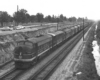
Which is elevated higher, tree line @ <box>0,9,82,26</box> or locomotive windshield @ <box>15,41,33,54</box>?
tree line @ <box>0,9,82,26</box>

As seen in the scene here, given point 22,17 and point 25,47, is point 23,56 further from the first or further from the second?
point 22,17

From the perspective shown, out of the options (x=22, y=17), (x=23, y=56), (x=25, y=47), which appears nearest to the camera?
(x=23, y=56)

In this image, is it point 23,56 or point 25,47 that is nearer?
point 23,56

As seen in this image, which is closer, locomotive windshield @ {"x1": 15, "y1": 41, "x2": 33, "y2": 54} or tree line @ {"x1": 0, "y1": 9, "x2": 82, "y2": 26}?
locomotive windshield @ {"x1": 15, "y1": 41, "x2": 33, "y2": 54}

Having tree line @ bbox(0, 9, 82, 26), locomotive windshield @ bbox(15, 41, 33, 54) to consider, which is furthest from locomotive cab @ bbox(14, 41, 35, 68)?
tree line @ bbox(0, 9, 82, 26)

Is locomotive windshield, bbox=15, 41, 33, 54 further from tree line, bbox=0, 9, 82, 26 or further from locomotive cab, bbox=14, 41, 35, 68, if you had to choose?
tree line, bbox=0, 9, 82, 26

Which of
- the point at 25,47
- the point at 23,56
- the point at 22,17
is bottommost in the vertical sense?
the point at 23,56

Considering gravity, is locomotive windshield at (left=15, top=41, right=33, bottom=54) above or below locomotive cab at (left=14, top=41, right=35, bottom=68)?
above

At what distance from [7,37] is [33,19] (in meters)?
84.1

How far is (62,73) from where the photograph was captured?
53.4 ft

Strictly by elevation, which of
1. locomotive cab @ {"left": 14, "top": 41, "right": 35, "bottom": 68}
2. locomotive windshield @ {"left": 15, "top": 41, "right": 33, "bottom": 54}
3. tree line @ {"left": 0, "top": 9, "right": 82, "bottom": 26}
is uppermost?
tree line @ {"left": 0, "top": 9, "right": 82, "bottom": 26}

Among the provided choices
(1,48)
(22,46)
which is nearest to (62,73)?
(22,46)

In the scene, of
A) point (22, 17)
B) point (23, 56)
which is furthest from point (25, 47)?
point (22, 17)

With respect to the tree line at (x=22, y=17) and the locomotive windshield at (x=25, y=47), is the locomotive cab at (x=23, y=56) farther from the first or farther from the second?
the tree line at (x=22, y=17)
